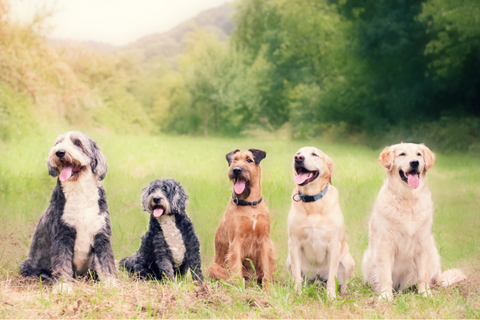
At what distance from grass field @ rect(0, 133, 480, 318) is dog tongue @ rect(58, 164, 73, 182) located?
38.2 inches

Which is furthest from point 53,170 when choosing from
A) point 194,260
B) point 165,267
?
point 194,260

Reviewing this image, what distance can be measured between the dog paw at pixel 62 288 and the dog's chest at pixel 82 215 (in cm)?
23

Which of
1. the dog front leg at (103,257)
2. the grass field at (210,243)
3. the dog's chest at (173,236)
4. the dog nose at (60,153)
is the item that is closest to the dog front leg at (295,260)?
the grass field at (210,243)

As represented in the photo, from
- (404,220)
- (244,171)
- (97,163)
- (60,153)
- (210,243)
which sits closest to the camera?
(60,153)

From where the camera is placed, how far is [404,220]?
158 inches

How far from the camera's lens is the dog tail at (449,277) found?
4.38 m

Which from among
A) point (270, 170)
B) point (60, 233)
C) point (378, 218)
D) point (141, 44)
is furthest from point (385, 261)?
point (141, 44)

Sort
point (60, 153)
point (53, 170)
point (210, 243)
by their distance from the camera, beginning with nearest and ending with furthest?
point (60, 153), point (53, 170), point (210, 243)

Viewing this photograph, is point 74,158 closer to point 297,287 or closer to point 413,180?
point 297,287

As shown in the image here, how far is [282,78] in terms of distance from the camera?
26078mm

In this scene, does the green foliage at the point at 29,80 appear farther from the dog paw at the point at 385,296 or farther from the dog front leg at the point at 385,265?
the dog paw at the point at 385,296

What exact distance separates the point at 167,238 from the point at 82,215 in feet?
2.66

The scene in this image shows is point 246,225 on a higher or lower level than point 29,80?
lower

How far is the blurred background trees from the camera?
12481 mm
